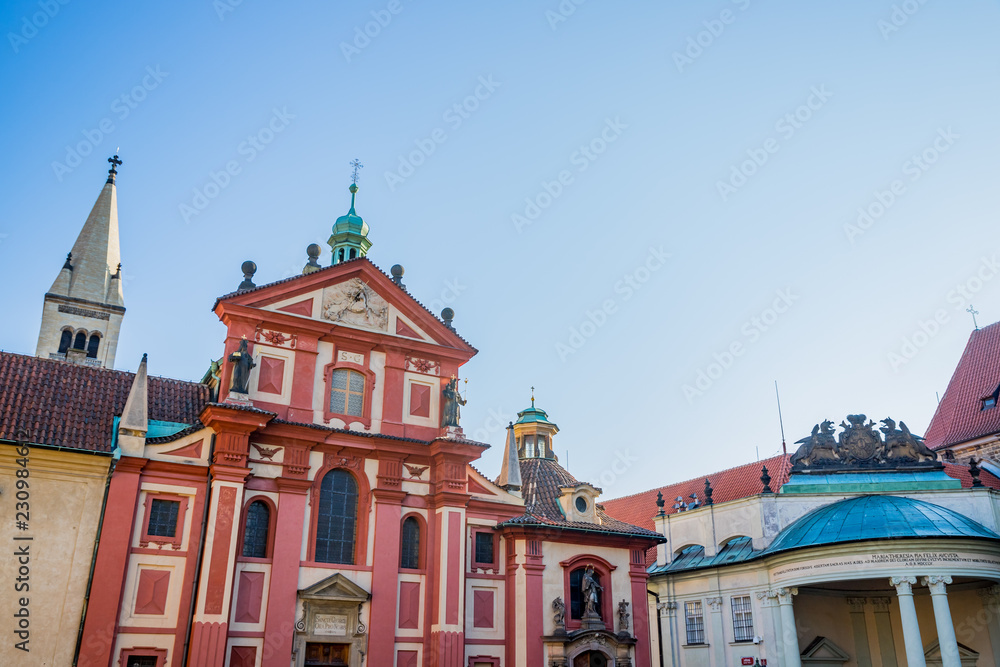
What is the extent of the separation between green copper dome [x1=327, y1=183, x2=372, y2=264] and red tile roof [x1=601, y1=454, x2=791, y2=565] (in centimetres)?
1908

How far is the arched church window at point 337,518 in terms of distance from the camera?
24344mm

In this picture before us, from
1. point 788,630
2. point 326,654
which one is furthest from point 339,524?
point 788,630

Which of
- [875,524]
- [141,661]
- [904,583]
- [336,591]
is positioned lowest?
[141,661]

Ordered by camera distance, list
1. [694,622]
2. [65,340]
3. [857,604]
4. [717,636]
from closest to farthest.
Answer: [717,636] → [857,604] → [694,622] → [65,340]

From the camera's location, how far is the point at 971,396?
4112 centimetres

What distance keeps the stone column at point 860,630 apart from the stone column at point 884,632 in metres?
0.43

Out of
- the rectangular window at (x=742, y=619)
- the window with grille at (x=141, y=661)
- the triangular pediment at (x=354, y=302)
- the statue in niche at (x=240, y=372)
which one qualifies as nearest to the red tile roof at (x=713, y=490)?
the rectangular window at (x=742, y=619)

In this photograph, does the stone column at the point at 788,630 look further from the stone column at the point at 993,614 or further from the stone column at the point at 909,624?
the stone column at the point at 993,614

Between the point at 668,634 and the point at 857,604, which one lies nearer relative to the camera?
the point at 857,604

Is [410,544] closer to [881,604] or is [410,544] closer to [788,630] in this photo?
[788,630]

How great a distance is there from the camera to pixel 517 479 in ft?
94.7

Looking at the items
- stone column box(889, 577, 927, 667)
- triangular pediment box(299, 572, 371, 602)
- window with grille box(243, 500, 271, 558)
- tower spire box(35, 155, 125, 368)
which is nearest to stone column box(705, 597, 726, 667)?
stone column box(889, 577, 927, 667)

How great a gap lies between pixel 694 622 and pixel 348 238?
67.6ft

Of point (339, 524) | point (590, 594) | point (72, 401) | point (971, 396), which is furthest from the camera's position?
point (971, 396)
